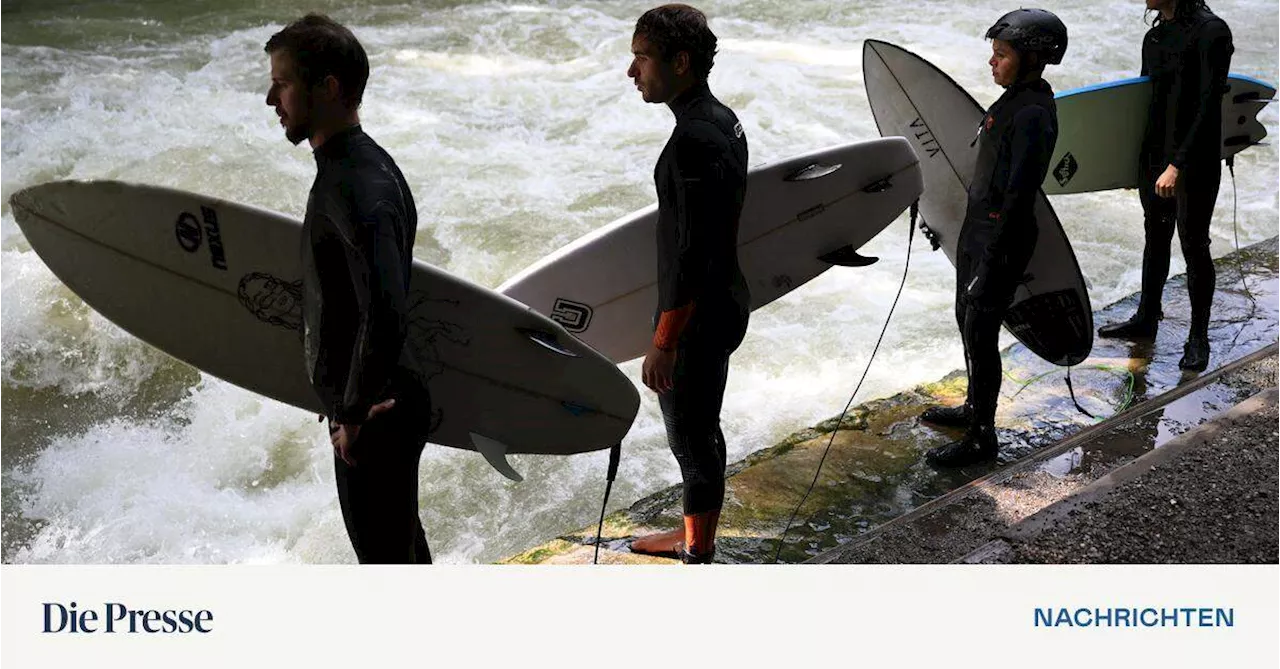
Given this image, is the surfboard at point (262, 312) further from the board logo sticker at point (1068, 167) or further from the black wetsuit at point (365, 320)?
the board logo sticker at point (1068, 167)

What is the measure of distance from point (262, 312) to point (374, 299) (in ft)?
2.61

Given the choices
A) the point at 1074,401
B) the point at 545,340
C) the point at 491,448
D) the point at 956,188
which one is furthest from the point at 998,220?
the point at 491,448

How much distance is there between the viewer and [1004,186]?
3230 mm

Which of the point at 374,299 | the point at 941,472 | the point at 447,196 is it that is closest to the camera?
the point at 374,299

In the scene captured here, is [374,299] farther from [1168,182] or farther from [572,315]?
[1168,182]

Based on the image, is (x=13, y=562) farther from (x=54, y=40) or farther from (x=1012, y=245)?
(x=54, y=40)

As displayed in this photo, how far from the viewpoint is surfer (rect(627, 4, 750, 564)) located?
2.45 m

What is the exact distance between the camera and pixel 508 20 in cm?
1009

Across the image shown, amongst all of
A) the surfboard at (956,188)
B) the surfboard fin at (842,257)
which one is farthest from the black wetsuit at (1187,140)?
the surfboard fin at (842,257)

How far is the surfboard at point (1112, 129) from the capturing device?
4203 mm

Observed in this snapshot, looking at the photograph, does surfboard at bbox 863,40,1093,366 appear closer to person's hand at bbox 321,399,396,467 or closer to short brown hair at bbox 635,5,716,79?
short brown hair at bbox 635,5,716,79

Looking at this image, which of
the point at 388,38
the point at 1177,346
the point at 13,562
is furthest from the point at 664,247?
the point at 388,38

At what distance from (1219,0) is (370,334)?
38.8 feet

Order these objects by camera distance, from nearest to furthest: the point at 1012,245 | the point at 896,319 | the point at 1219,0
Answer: the point at 1012,245, the point at 896,319, the point at 1219,0
